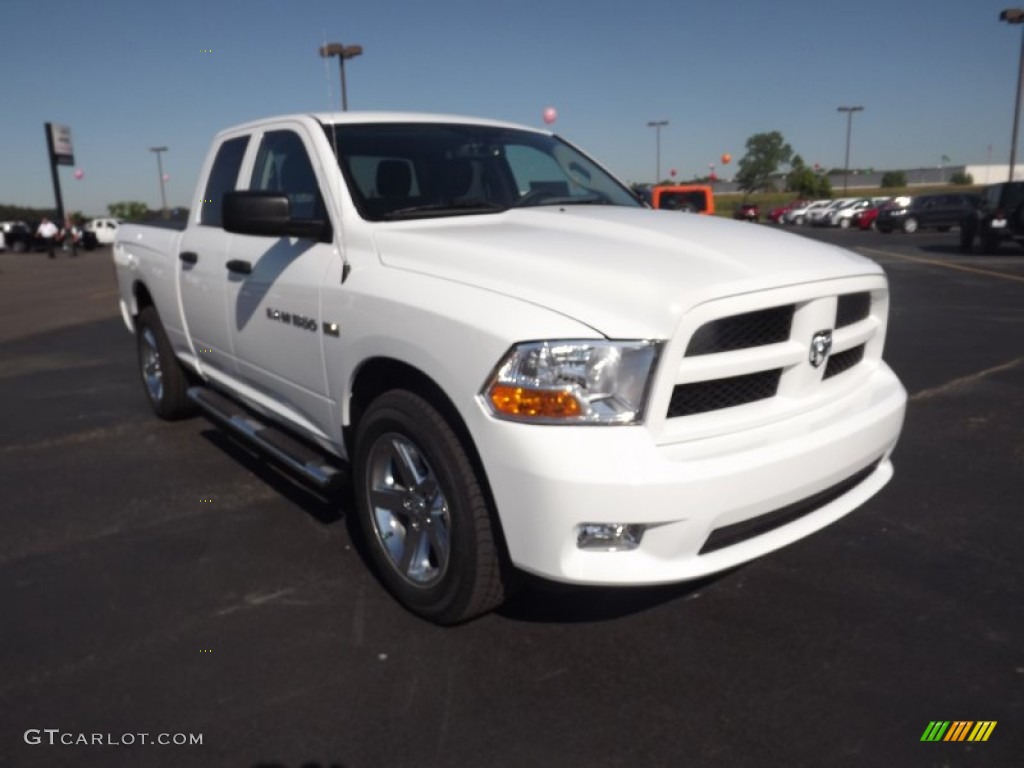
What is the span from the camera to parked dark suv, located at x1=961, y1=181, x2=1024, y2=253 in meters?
19.0

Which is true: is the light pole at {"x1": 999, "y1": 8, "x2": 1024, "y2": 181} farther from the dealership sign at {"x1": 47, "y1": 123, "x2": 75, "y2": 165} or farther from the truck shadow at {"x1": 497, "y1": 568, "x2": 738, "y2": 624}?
the dealership sign at {"x1": 47, "y1": 123, "x2": 75, "y2": 165}

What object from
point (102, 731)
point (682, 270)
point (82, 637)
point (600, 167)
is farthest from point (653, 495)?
point (600, 167)

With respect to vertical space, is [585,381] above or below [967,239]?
above

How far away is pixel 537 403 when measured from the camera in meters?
2.44

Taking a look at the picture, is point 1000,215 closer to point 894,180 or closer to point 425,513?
point 425,513

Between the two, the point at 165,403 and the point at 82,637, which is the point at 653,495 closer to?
the point at 82,637

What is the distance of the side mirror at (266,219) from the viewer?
328 cm

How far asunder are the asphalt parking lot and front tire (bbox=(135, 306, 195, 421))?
105 cm

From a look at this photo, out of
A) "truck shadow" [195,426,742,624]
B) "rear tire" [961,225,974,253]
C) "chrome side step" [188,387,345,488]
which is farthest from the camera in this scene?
"rear tire" [961,225,974,253]

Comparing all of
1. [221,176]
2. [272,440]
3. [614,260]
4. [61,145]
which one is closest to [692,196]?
[221,176]

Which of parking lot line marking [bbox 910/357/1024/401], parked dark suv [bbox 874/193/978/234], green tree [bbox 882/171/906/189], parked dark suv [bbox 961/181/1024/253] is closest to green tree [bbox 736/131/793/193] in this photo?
green tree [bbox 882/171/906/189]

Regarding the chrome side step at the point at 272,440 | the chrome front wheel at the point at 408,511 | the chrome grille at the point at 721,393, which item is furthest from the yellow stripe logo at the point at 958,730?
the chrome side step at the point at 272,440

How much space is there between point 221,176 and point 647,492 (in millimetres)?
3579

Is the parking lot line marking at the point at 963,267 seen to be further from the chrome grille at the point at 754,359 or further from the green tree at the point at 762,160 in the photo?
the green tree at the point at 762,160
